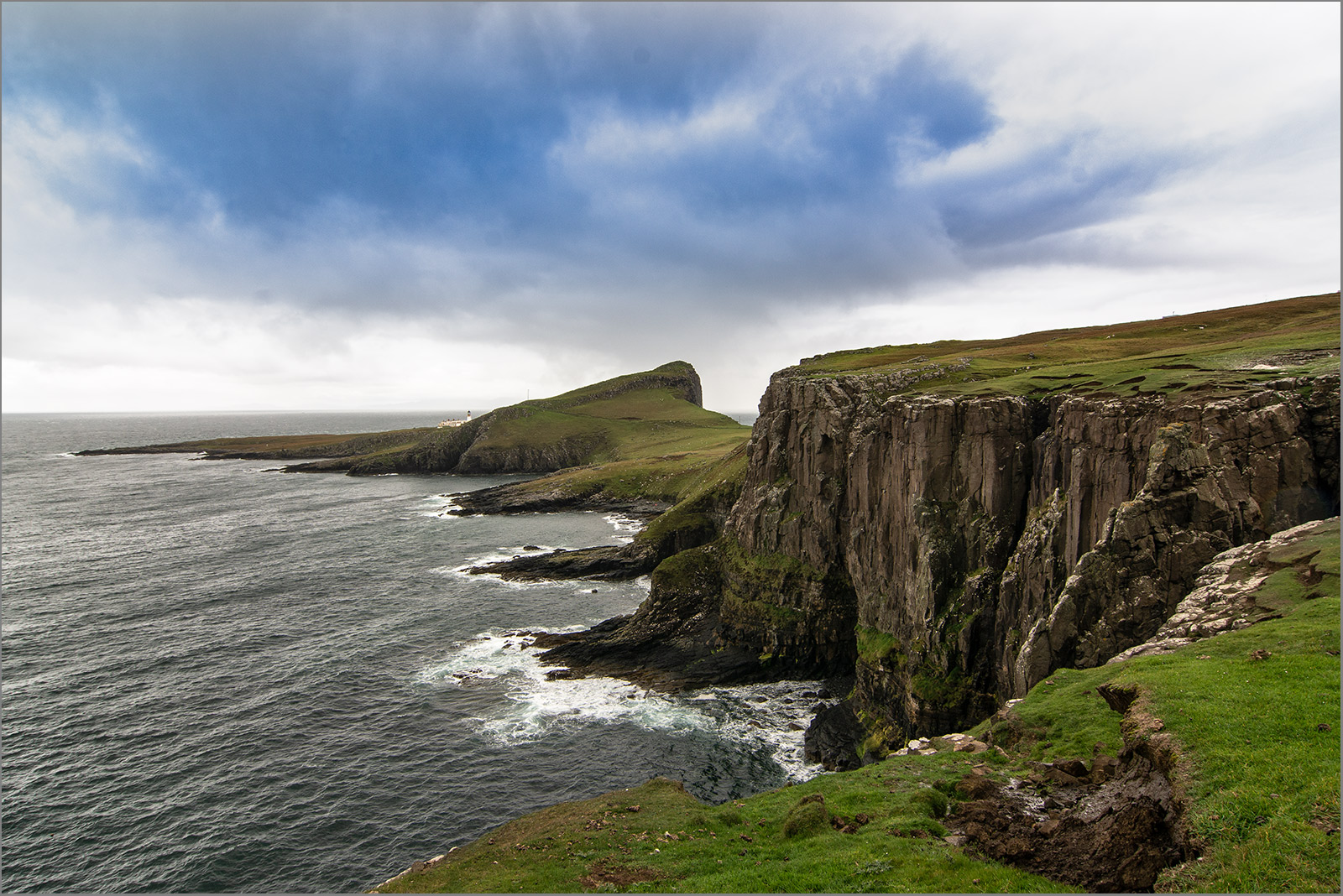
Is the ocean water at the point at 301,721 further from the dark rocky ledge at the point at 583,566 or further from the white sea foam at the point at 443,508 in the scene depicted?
the white sea foam at the point at 443,508

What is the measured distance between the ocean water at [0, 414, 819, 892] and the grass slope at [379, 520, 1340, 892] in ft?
43.7

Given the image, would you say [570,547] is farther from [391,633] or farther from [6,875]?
[6,875]

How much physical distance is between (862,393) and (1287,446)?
31.2m

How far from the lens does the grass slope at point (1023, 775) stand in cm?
1405

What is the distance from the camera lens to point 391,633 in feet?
204

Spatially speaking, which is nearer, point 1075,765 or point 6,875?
point 1075,765

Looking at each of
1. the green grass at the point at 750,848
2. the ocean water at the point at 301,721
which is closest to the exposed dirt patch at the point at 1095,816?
the green grass at the point at 750,848

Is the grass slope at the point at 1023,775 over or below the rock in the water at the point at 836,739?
over

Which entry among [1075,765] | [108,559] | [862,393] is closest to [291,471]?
[108,559]

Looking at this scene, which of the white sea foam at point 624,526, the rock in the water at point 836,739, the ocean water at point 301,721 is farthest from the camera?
the white sea foam at point 624,526

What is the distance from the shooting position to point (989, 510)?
3878cm

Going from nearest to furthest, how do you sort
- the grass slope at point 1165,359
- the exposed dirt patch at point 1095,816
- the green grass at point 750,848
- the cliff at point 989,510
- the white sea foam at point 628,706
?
1. the exposed dirt patch at point 1095,816
2. the green grass at point 750,848
3. the cliff at point 989,510
4. the grass slope at point 1165,359
5. the white sea foam at point 628,706

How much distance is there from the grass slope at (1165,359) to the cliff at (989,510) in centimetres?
26

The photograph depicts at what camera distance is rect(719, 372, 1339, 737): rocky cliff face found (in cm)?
2611
